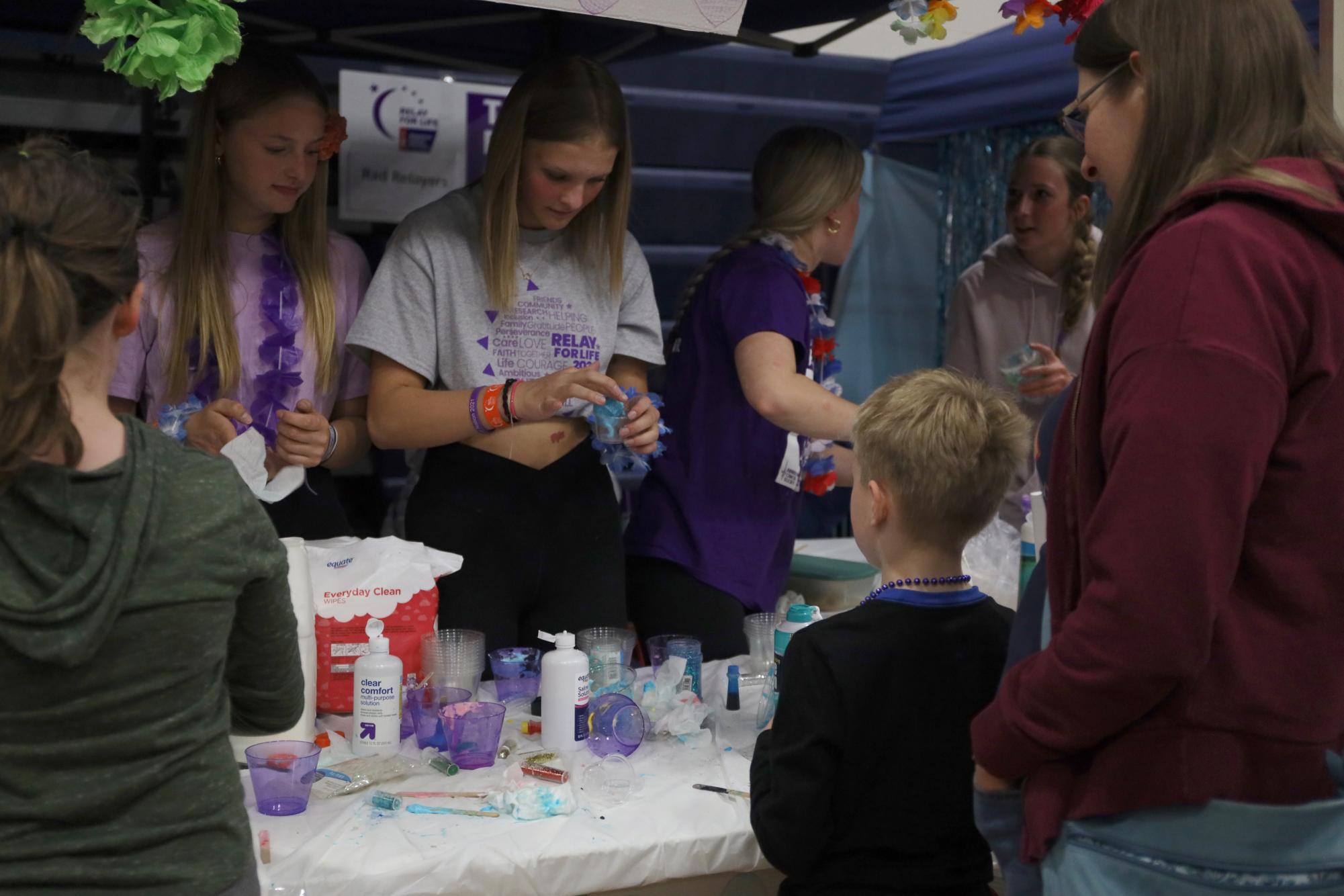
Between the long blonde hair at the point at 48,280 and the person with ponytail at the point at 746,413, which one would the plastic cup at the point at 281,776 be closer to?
the long blonde hair at the point at 48,280

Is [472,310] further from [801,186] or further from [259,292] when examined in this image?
[801,186]

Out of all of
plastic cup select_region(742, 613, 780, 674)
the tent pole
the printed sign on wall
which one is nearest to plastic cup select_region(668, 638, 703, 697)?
plastic cup select_region(742, 613, 780, 674)

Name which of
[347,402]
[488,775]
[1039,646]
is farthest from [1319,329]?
[347,402]

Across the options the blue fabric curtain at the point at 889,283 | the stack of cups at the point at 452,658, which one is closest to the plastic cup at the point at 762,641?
the stack of cups at the point at 452,658

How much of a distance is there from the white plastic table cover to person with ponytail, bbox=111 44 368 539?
85cm

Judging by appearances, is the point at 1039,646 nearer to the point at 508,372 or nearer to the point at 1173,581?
the point at 1173,581

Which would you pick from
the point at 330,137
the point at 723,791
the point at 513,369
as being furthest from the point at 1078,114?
the point at 330,137

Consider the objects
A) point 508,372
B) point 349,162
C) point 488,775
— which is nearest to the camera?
point 488,775

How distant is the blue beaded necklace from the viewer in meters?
1.62

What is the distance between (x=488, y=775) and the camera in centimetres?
189

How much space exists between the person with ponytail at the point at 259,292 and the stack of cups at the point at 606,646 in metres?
0.67

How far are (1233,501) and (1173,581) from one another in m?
0.09

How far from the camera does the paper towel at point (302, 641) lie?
75.7 inches

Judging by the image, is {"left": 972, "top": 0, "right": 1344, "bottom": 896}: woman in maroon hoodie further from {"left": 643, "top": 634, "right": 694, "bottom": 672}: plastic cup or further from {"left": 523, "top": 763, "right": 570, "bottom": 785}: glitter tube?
{"left": 643, "top": 634, "right": 694, "bottom": 672}: plastic cup
